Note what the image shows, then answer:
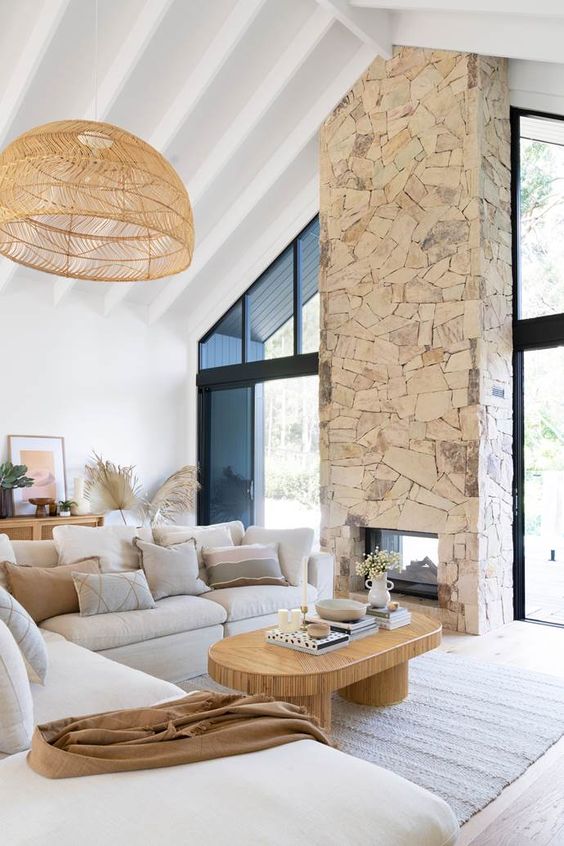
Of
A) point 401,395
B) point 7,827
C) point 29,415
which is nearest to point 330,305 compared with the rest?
point 401,395

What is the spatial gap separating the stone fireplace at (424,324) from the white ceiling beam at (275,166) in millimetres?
131

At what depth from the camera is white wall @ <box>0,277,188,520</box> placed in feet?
22.3

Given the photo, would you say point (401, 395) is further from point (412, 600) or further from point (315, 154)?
point (315, 154)

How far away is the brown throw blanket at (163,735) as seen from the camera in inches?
73.0

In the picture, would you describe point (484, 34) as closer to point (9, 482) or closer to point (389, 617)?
point (389, 617)

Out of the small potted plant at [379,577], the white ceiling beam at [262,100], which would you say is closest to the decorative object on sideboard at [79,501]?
the white ceiling beam at [262,100]

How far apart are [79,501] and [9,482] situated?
30.8 inches

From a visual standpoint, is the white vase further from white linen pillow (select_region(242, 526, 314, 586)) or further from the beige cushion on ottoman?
white linen pillow (select_region(242, 526, 314, 586))

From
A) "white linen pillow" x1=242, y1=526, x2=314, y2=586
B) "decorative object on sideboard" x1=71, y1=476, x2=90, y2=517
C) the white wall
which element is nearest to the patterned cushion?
"white linen pillow" x1=242, y1=526, x2=314, y2=586

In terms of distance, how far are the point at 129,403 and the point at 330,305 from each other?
2.82 meters

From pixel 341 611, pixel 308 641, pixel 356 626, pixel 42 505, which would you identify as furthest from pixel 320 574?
pixel 42 505

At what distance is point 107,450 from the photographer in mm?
7539

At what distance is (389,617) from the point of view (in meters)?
3.68

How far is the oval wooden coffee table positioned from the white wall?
441cm
